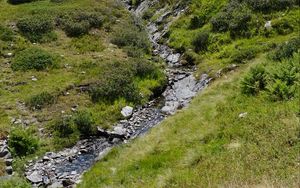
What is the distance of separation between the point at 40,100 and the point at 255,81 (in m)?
12.0

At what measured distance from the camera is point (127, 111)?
2481 cm

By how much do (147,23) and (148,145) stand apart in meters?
22.6

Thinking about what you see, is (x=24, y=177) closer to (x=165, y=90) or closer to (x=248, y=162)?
(x=248, y=162)

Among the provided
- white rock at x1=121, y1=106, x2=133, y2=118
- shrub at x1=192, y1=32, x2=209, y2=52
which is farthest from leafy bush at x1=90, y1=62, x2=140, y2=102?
shrub at x1=192, y1=32, x2=209, y2=52

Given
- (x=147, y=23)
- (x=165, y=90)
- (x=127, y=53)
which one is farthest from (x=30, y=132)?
(x=147, y=23)

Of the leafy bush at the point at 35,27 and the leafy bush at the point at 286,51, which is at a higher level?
the leafy bush at the point at 286,51

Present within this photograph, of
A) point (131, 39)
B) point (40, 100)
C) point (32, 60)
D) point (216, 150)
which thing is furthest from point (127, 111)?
point (131, 39)

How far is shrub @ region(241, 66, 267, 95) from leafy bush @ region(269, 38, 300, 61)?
3221mm

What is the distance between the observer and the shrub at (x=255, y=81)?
21.4 meters

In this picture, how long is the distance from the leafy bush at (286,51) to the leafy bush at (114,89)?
329 inches

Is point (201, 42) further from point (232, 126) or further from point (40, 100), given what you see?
point (232, 126)

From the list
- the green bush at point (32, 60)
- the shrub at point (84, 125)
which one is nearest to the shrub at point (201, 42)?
the green bush at point (32, 60)

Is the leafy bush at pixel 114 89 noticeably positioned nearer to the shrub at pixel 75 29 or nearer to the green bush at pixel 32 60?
the green bush at pixel 32 60

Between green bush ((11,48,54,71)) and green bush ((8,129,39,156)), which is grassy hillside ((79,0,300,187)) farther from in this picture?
green bush ((11,48,54,71))
